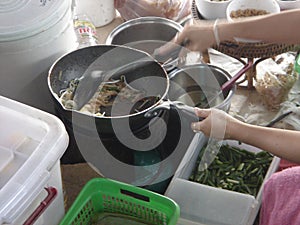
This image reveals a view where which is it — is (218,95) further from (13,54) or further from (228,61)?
(13,54)

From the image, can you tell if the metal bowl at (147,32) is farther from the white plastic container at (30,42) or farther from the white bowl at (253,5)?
the white plastic container at (30,42)

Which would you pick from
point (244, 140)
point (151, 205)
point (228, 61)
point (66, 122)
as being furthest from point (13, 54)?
point (228, 61)

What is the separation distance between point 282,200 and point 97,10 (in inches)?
49.8

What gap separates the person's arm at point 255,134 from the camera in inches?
51.8

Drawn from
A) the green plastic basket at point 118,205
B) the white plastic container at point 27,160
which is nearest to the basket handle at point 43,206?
the white plastic container at point 27,160

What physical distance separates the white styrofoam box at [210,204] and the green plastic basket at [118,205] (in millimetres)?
112

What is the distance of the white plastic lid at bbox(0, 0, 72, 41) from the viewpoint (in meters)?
1.53

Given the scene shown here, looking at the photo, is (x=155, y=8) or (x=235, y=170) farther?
(x=155, y=8)

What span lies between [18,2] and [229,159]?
823 millimetres

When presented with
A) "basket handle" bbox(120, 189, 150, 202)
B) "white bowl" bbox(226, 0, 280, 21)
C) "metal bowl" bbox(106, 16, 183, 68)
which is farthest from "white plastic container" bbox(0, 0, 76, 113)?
"white bowl" bbox(226, 0, 280, 21)

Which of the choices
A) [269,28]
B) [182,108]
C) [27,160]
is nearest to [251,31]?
[269,28]

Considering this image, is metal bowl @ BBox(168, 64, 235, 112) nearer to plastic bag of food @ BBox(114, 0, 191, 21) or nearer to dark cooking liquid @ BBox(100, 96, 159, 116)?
dark cooking liquid @ BBox(100, 96, 159, 116)

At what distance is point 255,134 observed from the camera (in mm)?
1373

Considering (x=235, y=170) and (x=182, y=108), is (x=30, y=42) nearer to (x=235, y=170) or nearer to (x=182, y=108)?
(x=182, y=108)
